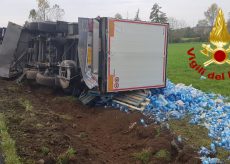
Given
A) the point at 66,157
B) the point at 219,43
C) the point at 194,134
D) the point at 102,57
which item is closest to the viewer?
the point at 219,43

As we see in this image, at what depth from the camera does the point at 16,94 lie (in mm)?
10781

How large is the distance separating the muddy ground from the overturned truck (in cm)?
65

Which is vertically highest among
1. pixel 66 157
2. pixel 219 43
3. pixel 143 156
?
pixel 219 43

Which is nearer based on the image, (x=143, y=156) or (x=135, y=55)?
(x=143, y=156)

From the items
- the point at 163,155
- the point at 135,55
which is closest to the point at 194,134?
the point at 163,155

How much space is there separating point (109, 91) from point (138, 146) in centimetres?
272

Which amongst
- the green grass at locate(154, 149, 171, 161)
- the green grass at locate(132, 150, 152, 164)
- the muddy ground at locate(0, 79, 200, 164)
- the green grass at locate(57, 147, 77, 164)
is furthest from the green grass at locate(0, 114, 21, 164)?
the green grass at locate(154, 149, 171, 161)

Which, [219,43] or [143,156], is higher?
[219,43]

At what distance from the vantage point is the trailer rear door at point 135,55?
880cm

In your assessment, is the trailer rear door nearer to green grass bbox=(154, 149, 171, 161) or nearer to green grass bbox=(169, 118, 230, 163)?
green grass bbox=(169, 118, 230, 163)

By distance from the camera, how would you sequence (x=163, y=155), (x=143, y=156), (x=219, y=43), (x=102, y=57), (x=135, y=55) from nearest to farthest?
(x=219, y=43) < (x=163, y=155) < (x=143, y=156) < (x=102, y=57) < (x=135, y=55)

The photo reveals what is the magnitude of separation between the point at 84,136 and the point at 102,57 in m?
2.37

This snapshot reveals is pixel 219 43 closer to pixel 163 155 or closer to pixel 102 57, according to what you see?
pixel 163 155

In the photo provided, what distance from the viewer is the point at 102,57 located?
347 inches
